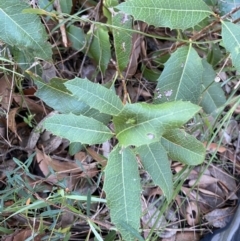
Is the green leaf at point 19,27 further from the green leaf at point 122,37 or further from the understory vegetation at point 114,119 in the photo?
the green leaf at point 122,37

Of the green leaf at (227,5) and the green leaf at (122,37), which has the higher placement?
the green leaf at (227,5)

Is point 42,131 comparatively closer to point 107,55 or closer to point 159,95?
point 107,55

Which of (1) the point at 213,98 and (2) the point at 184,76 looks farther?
(1) the point at 213,98

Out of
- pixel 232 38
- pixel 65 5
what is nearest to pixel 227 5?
pixel 232 38

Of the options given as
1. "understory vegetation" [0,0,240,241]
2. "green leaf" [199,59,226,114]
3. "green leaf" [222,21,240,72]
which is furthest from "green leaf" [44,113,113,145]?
"green leaf" [199,59,226,114]

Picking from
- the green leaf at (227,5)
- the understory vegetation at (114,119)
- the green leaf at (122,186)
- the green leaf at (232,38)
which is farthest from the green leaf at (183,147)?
the green leaf at (227,5)

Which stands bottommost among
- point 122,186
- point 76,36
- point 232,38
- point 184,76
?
point 122,186

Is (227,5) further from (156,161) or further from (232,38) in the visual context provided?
(156,161)

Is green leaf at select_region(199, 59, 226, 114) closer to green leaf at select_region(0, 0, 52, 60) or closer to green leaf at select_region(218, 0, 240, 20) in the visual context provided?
green leaf at select_region(218, 0, 240, 20)
